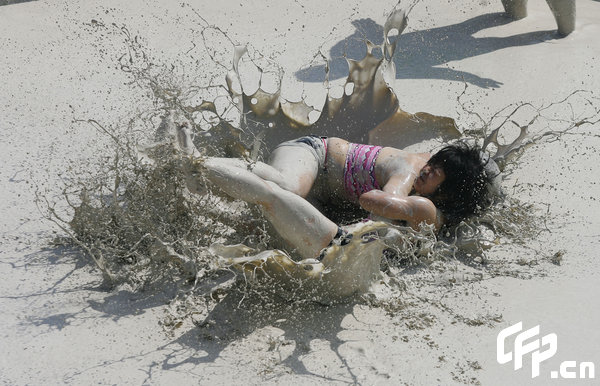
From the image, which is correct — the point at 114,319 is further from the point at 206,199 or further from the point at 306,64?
the point at 306,64

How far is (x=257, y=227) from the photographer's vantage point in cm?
324

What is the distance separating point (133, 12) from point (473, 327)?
14.9 feet

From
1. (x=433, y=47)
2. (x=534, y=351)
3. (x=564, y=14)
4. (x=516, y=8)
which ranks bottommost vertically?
(x=534, y=351)

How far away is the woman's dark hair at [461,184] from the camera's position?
11.4ft

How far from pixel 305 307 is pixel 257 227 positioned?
0.44 metres

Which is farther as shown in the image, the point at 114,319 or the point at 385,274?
the point at 385,274

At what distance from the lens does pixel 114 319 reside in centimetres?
284

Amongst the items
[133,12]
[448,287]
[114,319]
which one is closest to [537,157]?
[448,287]

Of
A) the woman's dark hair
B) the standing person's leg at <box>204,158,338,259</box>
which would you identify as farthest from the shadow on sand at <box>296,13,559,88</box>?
the standing person's leg at <box>204,158,338,259</box>

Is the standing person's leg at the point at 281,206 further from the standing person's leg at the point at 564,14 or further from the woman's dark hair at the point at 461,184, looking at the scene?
the standing person's leg at the point at 564,14

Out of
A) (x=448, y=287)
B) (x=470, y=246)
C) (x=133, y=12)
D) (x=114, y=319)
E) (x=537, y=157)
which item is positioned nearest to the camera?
(x=114, y=319)

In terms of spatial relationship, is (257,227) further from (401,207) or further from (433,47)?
(433,47)

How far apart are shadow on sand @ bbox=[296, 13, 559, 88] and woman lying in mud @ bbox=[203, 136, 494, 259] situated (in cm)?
185

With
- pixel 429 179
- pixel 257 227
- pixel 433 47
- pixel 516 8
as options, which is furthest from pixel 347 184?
pixel 516 8
